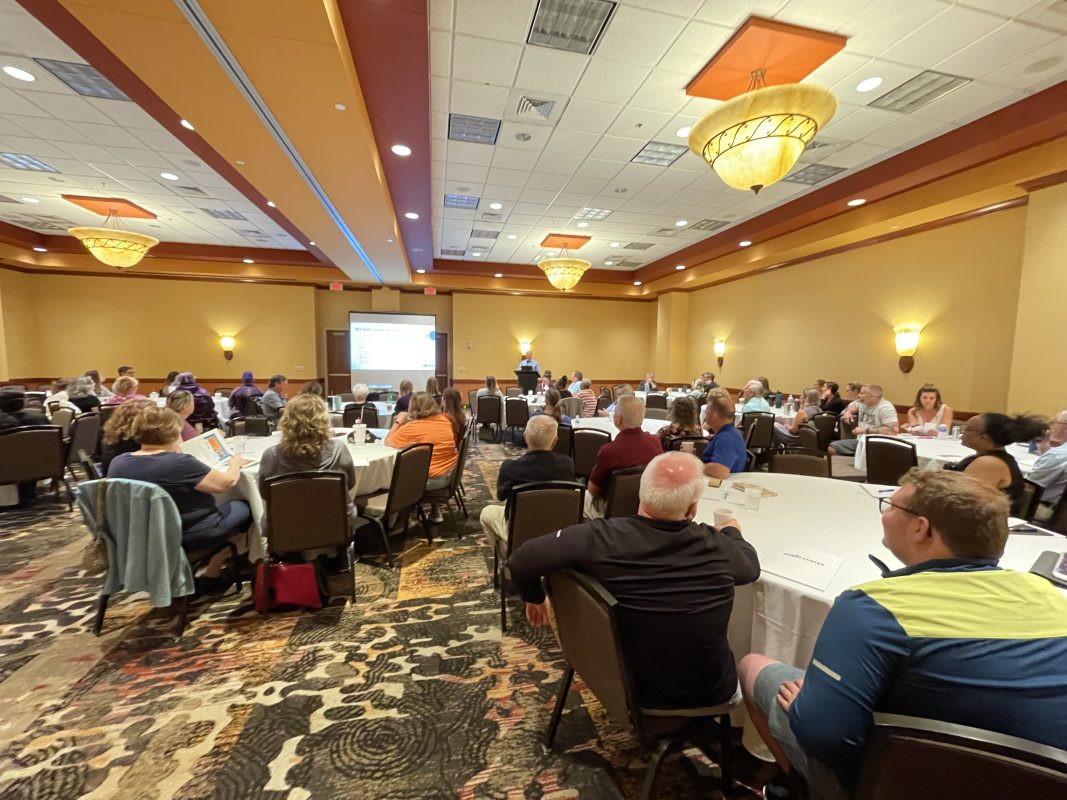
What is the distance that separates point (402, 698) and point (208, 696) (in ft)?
2.98

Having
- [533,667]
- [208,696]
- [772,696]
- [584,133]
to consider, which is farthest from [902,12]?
[208,696]

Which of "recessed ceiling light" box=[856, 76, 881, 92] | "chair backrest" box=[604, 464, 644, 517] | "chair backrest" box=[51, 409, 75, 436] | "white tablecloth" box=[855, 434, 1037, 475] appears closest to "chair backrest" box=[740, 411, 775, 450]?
"white tablecloth" box=[855, 434, 1037, 475]

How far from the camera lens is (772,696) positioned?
4.44 ft

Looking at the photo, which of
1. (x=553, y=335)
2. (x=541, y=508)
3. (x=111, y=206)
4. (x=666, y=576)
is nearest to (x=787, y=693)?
(x=666, y=576)

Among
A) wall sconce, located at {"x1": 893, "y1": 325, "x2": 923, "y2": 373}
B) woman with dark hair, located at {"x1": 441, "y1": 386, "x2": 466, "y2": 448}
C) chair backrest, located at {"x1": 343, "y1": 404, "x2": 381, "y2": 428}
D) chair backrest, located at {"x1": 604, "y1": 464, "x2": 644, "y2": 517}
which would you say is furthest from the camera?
wall sconce, located at {"x1": 893, "y1": 325, "x2": 923, "y2": 373}

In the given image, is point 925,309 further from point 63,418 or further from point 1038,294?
point 63,418

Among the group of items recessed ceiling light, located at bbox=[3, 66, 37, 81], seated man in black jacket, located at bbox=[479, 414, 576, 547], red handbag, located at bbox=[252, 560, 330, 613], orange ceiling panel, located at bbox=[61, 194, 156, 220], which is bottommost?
red handbag, located at bbox=[252, 560, 330, 613]

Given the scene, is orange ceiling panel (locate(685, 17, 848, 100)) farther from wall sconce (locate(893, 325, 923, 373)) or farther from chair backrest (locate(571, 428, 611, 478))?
wall sconce (locate(893, 325, 923, 373))

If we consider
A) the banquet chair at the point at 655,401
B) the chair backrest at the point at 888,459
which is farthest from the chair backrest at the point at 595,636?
the banquet chair at the point at 655,401

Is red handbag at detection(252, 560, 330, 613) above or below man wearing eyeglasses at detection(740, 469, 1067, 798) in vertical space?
below

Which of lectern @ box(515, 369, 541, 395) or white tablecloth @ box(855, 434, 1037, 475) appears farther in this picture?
lectern @ box(515, 369, 541, 395)

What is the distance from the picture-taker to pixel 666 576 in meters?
1.34

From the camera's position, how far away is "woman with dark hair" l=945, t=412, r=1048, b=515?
7.65 feet

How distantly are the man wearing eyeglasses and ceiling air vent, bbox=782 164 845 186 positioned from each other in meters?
5.89
